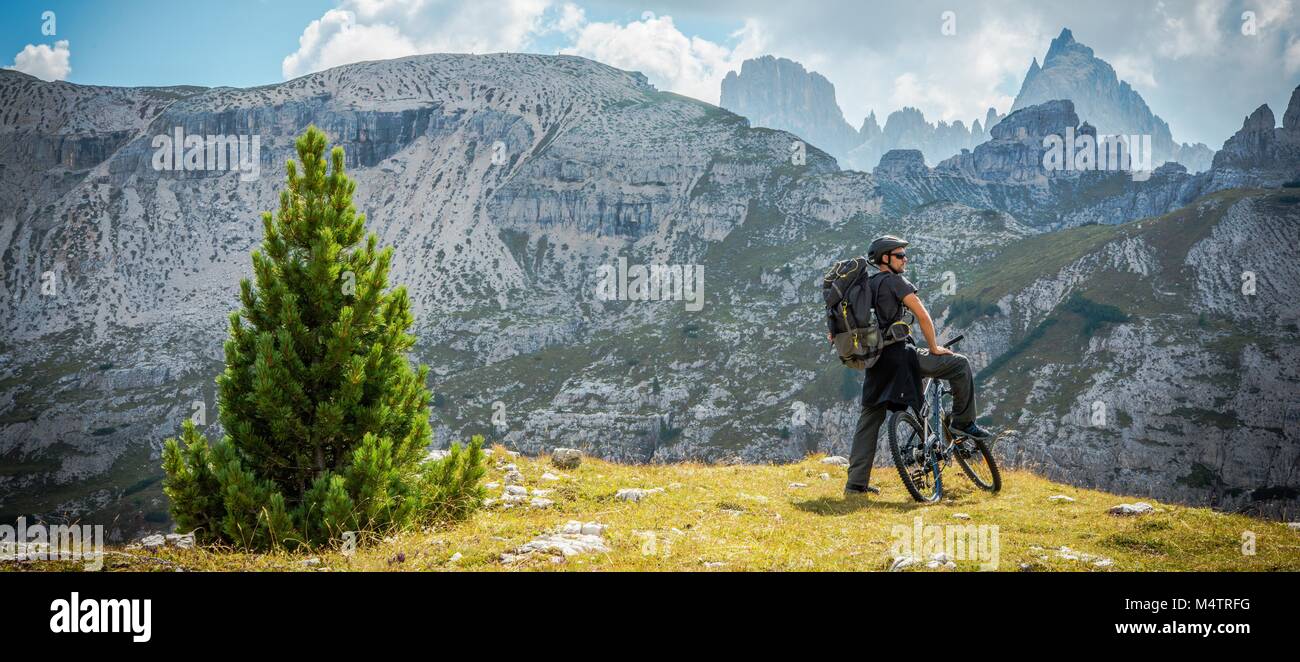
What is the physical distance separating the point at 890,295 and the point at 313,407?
8684mm

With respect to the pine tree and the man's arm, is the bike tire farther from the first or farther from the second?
the pine tree

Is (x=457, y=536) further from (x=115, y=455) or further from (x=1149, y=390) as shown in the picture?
(x=115, y=455)

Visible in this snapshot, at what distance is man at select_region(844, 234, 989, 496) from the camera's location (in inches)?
447

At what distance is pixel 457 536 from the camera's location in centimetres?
922

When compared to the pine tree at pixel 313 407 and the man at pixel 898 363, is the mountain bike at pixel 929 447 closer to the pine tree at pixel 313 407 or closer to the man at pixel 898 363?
the man at pixel 898 363

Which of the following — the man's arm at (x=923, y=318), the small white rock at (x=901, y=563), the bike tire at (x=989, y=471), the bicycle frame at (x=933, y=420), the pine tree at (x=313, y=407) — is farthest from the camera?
the bike tire at (x=989, y=471)

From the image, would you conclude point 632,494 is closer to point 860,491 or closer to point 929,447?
point 860,491

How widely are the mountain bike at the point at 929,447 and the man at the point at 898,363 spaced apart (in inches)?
13.1

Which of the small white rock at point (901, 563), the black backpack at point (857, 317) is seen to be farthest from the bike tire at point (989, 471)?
the small white rock at point (901, 563)

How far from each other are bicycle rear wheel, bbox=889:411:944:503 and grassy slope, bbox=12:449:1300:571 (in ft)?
0.99

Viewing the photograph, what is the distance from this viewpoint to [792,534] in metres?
9.47

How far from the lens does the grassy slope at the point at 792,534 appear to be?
757cm

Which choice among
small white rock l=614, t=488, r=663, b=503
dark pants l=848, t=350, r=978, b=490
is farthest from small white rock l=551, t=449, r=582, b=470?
dark pants l=848, t=350, r=978, b=490
